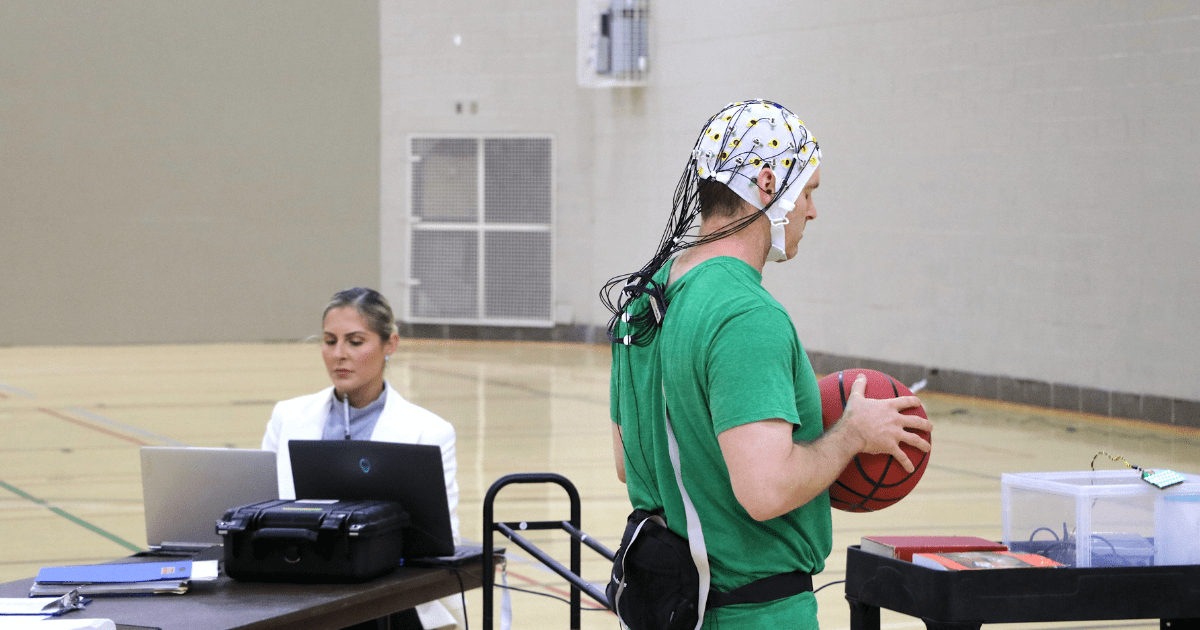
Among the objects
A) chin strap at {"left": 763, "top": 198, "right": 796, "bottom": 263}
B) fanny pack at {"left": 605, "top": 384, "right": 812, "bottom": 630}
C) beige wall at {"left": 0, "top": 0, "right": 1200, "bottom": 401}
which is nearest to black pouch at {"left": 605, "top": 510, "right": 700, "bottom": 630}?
fanny pack at {"left": 605, "top": 384, "right": 812, "bottom": 630}

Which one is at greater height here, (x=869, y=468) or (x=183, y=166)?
(x=183, y=166)

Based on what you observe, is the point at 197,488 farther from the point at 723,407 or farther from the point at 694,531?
the point at 723,407

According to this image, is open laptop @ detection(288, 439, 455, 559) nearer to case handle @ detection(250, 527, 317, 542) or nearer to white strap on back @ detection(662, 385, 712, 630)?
case handle @ detection(250, 527, 317, 542)

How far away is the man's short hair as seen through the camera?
2.01 metres

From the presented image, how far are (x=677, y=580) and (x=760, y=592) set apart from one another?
0.42 ft

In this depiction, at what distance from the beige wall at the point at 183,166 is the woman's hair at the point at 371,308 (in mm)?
11270

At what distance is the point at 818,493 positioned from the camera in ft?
6.24

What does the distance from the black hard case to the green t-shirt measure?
1.01 meters

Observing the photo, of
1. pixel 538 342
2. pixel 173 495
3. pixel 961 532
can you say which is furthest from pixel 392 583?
pixel 538 342

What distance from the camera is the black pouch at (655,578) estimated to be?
1.99 meters

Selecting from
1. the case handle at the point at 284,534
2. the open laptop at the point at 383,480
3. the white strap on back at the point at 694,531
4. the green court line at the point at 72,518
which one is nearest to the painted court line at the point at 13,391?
the green court line at the point at 72,518

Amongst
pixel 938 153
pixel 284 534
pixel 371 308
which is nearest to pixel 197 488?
pixel 284 534

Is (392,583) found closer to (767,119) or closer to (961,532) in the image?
(767,119)

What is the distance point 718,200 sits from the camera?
2.02 meters
